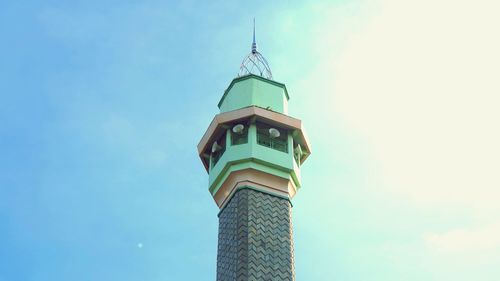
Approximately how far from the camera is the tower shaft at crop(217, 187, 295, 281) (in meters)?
15.9

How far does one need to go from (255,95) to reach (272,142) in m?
1.44

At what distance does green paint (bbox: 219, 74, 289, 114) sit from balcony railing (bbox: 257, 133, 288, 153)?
850mm

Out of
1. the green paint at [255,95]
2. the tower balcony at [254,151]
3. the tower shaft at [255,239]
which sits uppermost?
the green paint at [255,95]

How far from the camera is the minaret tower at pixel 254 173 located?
16.2 meters

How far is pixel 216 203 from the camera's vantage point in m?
18.5

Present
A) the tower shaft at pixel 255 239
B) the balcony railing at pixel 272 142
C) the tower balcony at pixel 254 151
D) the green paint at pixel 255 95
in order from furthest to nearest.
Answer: the green paint at pixel 255 95 < the balcony railing at pixel 272 142 < the tower balcony at pixel 254 151 < the tower shaft at pixel 255 239

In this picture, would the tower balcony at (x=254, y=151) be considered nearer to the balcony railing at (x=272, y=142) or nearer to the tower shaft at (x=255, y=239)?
the balcony railing at (x=272, y=142)

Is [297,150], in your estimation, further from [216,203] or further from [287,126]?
[216,203]

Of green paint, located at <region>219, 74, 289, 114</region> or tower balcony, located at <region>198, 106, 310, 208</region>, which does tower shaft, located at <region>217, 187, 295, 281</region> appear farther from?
green paint, located at <region>219, 74, 289, 114</region>

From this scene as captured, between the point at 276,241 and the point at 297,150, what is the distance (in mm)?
3493

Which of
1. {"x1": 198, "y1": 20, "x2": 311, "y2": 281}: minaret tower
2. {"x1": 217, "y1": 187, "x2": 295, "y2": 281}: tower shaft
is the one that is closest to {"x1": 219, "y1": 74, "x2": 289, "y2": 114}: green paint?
{"x1": 198, "y1": 20, "x2": 311, "y2": 281}: minaret tower

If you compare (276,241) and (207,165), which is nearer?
(276,241)

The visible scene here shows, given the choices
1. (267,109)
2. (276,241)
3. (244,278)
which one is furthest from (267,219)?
(267,109)

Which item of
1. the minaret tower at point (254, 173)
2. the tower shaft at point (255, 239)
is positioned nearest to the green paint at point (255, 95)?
the minaret tower at point (254, 173)
